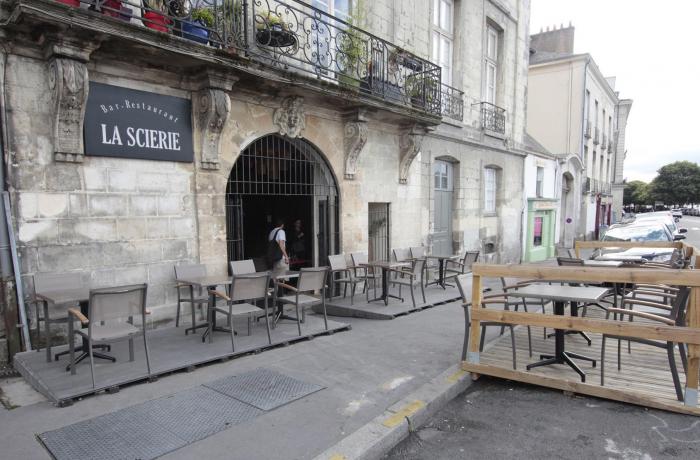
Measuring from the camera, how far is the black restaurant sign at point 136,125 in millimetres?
4949

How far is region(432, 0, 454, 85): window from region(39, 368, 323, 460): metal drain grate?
9325mm

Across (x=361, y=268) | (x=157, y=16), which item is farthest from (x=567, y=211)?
(x=157, y=16)

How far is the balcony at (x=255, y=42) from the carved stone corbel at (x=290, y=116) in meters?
0.45

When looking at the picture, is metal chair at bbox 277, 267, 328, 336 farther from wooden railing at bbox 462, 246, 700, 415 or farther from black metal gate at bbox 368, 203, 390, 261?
black metal gate at bbox 368, 203, 390, 261

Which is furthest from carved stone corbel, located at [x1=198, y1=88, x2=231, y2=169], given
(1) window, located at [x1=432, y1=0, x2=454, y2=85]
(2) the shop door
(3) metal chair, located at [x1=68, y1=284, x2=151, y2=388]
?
(1) window, located at [x1=432, y1=0, x2=454, y2=85]

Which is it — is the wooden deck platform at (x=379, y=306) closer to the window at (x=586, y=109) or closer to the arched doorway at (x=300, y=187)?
the arched doorway at (x=300, y=187)

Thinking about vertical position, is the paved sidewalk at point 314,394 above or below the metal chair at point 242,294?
below

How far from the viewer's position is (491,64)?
13398mm

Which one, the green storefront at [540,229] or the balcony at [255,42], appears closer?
the balcony at [255,42]

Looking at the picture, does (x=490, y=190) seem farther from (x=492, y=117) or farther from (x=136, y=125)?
(x=136, y=125)

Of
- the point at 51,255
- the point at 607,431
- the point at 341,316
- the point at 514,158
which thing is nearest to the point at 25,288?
the point at 51,255

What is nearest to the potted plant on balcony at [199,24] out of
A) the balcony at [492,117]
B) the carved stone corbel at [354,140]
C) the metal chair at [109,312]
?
the carved stone corbel at [354,140]

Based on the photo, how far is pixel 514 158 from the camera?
14.3 m

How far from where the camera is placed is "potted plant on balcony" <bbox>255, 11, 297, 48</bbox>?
6422 millimetres
